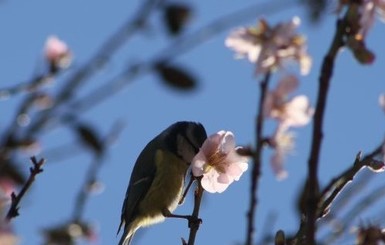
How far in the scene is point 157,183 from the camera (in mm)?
4859

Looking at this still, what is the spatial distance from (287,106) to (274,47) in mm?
140

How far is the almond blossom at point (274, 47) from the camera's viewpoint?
1402 millimetres

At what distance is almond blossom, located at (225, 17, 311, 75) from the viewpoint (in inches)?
55.2

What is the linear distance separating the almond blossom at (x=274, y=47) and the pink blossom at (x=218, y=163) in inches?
31.8

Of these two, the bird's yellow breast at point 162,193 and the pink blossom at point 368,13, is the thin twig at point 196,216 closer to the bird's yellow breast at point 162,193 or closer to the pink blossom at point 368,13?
the pink blossom at point 368,13

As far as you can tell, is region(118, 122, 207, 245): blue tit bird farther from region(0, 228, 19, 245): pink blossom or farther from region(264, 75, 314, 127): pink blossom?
region(0, 228, 19, 245): pink blossom

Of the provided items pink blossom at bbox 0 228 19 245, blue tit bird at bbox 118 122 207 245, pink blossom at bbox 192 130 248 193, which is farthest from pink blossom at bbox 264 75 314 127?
blue tit bird at bbox 118 122 207 245

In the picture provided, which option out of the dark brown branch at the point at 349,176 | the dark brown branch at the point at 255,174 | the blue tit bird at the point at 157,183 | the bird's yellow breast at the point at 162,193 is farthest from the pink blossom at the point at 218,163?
the bird's yellow breast at the point at 162,193

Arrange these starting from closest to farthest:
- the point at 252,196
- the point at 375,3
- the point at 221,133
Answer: the point at 252,196, the point at 375,3, the point at 221,133

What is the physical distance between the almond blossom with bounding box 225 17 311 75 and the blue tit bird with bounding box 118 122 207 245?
3.17 metres

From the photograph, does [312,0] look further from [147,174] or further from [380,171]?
[147,174]

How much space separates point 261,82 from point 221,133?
110 centimetres

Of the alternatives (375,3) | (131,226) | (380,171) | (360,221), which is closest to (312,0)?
(375,3)

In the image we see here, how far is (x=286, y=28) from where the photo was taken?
1460 millimetres
